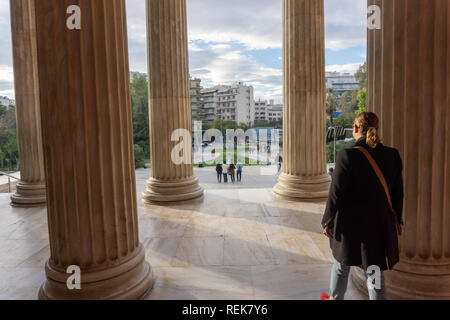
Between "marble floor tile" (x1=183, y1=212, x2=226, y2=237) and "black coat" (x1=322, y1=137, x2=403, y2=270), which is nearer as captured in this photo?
"black coat" (x1=322, y1=137, x2=403, y2=270)

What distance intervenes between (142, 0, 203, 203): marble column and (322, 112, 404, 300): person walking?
15463 millimetres

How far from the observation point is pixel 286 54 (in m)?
21.6

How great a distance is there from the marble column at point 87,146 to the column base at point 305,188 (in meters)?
13.7

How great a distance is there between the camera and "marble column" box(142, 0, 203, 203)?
21000 millimetres

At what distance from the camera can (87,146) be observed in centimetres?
829

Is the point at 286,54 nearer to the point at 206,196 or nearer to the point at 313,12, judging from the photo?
the point at 313,12

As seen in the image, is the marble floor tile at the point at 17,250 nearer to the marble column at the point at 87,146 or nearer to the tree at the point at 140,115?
the marble column at the point at 87,146

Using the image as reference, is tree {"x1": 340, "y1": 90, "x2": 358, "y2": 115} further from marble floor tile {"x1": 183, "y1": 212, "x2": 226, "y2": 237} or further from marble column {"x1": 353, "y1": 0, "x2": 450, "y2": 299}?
marble column {"x1": 353, "y1": 0, "x2": 450, "y2": 299}

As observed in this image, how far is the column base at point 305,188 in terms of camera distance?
20812 mm

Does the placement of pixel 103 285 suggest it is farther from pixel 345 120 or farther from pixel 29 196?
pixel 345 120

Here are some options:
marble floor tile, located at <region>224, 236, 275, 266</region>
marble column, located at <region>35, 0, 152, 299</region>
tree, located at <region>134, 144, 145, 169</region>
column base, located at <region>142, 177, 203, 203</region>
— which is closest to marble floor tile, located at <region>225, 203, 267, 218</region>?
A: column base, located at <region>142, 177, 203, 203</region>
